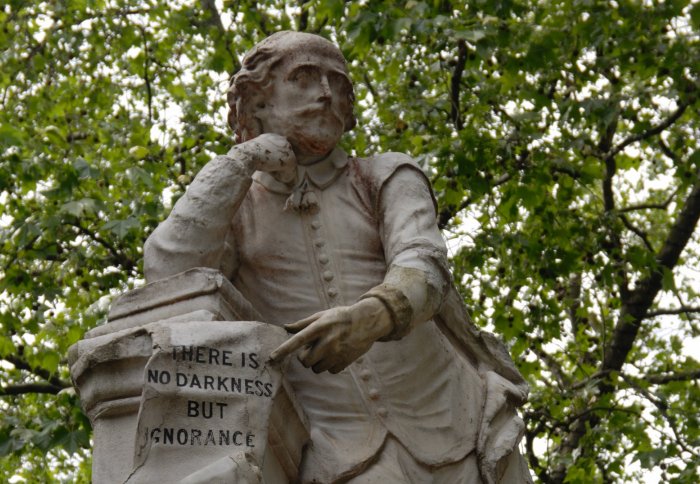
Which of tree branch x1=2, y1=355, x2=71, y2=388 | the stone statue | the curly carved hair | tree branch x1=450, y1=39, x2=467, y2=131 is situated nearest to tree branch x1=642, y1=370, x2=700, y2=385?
tree branch x1=450, y1=39, x2=467, y2=131

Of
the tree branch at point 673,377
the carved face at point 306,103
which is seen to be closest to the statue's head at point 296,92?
the carved face at point 306,103

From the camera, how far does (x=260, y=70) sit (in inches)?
196

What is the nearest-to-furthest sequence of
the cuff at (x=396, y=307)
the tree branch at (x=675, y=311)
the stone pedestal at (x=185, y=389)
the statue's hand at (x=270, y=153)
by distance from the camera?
the stone pedestal at (x=185, y=389), the cuff at (x=396, y=307), the statue's hand at (x=270, y=153), the tree branch at (x=675, y=311)

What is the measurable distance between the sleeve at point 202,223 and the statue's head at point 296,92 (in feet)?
1.12

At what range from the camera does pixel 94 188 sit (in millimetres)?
11023

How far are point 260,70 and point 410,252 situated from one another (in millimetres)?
886

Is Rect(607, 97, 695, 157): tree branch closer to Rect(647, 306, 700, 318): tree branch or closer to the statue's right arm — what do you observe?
Rect(647, 306, 700, 318): tree branch

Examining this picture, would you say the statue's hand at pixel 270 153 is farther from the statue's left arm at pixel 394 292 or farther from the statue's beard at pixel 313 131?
the statue's left arm at pixel 394 292

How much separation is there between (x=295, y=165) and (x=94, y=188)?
6.39 meters

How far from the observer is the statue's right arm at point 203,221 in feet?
14.8

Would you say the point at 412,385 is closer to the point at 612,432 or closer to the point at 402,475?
the point at 402,475

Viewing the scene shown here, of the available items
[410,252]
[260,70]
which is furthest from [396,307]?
[260,70]

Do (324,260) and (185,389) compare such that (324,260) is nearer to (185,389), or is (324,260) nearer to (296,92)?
(296,92)

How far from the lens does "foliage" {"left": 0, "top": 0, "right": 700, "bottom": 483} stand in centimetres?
1015
